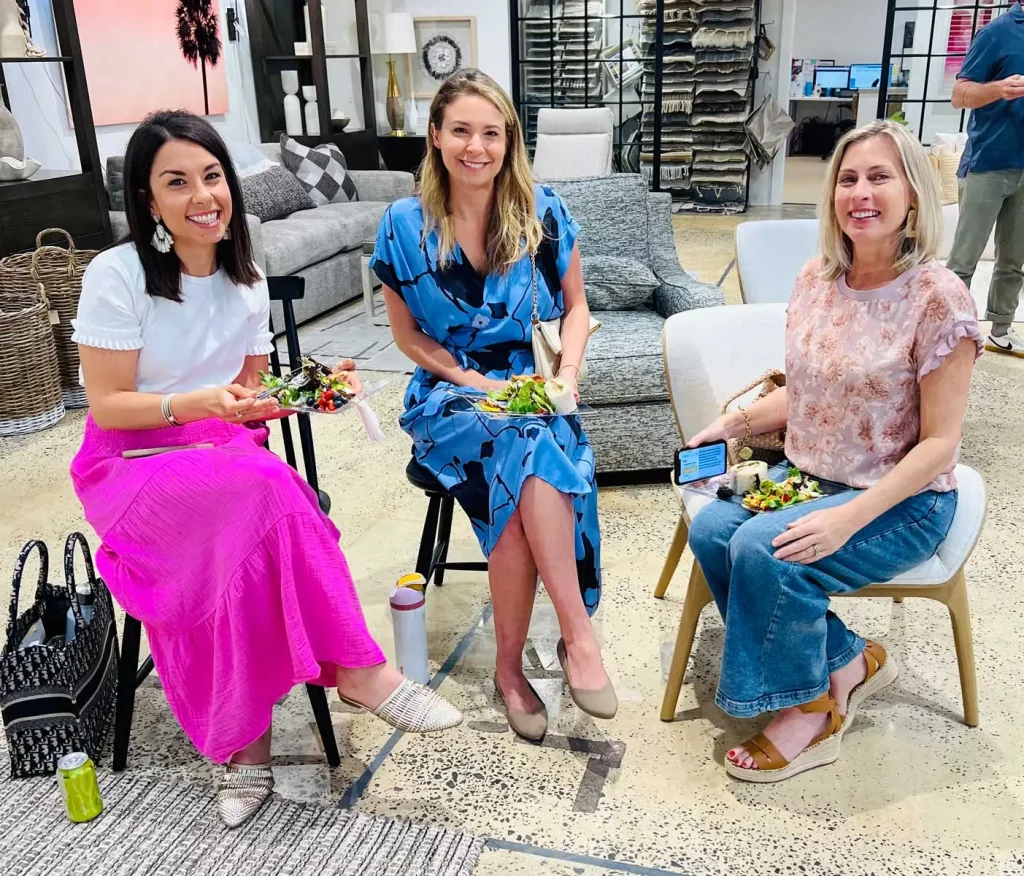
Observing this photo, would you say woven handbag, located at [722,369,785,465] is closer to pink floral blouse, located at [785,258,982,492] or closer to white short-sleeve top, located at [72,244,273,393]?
pink floral blouse, located at [785,258,982,492]

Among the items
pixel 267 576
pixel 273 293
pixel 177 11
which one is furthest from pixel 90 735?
pixel 177 11

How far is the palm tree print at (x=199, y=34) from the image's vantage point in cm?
562

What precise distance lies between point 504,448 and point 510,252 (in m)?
0.45

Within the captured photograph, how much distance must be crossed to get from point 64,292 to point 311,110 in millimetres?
3378

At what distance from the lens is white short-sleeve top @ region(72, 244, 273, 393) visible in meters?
1.67

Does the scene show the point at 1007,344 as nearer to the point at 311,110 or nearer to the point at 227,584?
the point at 227,584

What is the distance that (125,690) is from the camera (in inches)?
69.2

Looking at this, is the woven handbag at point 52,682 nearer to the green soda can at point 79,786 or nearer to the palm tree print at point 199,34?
the green soda can at point 79,786

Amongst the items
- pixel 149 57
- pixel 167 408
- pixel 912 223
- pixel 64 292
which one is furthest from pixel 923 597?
pixel 149 57

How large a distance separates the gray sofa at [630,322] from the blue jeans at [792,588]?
933mm

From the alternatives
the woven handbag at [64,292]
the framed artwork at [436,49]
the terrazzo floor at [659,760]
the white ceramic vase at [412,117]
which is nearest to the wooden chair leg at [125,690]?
the terrazzo floor at [659,760]

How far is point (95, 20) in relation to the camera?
4.87 m

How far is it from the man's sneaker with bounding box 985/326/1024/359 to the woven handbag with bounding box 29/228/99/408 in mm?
3847

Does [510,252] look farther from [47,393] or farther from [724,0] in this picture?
[724,0]
